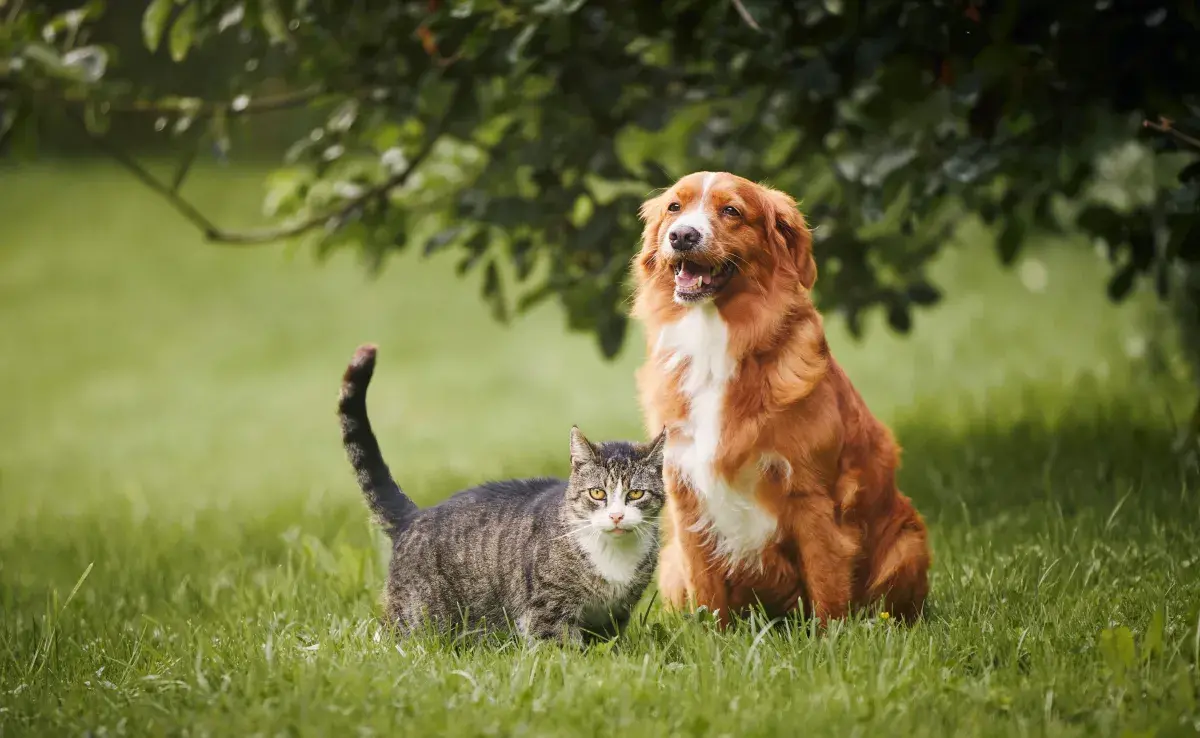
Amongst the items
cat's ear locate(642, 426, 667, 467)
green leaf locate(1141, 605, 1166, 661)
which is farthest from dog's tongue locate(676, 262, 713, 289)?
green leaf locate(1141, 605, 1166, 661)

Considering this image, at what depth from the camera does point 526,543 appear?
12.0 ft

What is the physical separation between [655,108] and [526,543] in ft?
7.08

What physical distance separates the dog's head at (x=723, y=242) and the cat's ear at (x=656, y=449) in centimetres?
41

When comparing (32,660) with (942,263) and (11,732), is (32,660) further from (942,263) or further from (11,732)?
(942,263)

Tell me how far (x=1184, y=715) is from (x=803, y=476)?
1.09 meters

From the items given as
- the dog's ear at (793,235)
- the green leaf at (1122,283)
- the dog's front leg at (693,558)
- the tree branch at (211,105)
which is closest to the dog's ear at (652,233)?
the dog's ear at (793,235)

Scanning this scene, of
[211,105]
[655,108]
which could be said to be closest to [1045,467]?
[655,108]

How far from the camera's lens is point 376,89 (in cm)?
518

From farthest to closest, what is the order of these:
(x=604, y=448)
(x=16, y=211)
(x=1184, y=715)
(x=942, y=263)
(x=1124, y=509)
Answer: (x=16, y=211) → (x=942, y=263) → (x=1124, y=509) → (x=604, y=448) → (x=1184, y=715)

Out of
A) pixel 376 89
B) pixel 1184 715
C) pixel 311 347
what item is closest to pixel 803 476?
pixel 1184 715

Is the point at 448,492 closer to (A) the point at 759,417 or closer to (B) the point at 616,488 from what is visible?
(B) the point at 616,488

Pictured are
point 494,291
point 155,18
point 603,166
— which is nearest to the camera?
point 155,18

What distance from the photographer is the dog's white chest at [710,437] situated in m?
3.43

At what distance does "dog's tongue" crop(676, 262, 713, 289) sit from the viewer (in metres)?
3.34
